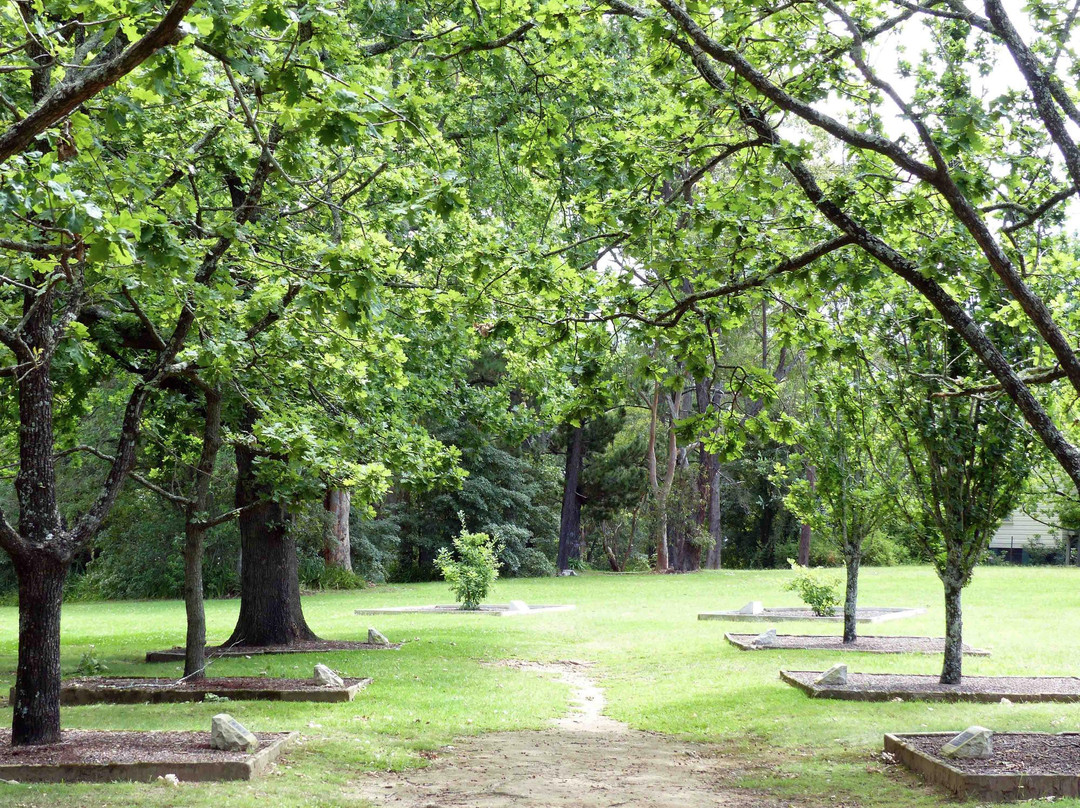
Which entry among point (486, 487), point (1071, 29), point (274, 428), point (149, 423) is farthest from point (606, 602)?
point (1071, 29)

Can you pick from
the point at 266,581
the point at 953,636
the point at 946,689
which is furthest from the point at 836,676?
the point at 266,581

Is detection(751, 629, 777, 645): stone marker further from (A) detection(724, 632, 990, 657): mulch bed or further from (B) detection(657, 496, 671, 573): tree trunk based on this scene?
(B) detection(657, 496, 671, 573): tree trunk

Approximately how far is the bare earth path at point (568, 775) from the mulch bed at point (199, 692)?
2294 mm

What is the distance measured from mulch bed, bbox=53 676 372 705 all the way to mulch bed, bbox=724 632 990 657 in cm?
710

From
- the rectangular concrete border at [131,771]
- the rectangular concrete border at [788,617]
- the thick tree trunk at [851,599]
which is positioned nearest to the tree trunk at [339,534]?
the rectangular concrete border at [788,617]

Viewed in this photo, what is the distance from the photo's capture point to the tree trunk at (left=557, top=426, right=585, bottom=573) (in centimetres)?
4122

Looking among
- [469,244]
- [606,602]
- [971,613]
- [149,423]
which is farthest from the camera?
[606,602]

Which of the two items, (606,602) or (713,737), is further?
(606,602)

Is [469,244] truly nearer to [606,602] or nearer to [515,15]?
[515,15]

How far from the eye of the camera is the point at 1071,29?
7.93 metres

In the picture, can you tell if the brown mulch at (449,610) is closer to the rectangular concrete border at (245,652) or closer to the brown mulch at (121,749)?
the rectangular concrete border at (245,652)

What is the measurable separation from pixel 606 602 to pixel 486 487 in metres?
12.1

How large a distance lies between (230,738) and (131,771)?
769mm

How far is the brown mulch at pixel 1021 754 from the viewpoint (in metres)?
7.54
